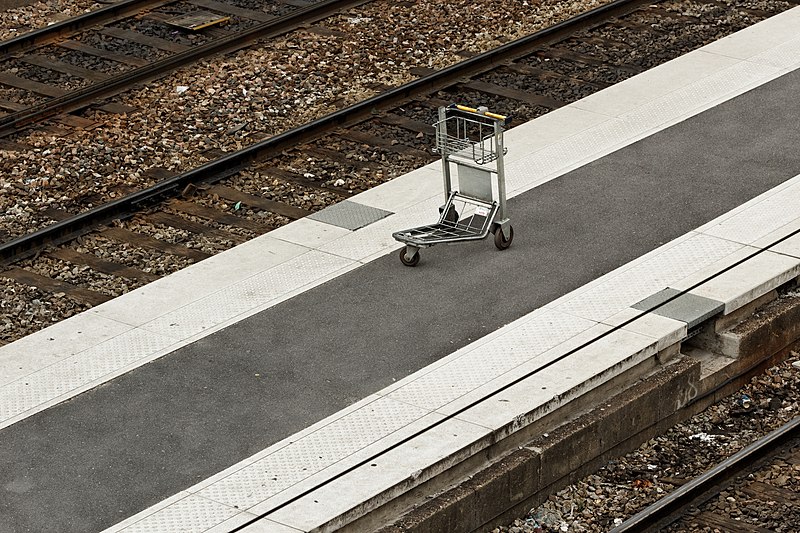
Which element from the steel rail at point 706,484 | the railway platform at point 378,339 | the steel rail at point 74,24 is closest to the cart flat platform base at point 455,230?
the railway platform at point 378,339

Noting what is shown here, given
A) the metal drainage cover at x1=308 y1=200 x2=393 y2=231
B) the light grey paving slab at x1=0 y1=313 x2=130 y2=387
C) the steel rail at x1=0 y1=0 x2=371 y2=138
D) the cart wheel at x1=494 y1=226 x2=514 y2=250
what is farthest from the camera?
the steel rail at x1=0 y1=0 x2=371 y2=138

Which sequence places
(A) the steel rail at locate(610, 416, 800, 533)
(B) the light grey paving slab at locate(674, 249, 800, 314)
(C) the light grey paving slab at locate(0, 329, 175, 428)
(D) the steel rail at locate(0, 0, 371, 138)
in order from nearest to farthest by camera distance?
(A) the steel rail at locate(610, 416, 800, 533)
(C) the light grey paving slab at locate(0, 329, 175, 428)
(B) the light grey paving slab at locate(674, 249, 800, 314)
(D) the steel rail at locate(0, 0, 371, 138)

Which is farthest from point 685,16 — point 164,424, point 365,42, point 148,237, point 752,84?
point 164,424

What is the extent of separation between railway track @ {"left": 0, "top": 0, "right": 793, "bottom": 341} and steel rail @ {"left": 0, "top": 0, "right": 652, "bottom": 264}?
1 cm

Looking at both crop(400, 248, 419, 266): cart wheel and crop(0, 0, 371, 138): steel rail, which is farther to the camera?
crop(0, 0, 371, 138): steel rail

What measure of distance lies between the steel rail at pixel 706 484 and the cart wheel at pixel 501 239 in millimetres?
2700

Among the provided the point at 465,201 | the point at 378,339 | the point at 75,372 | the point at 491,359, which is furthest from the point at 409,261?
the point at 75,372

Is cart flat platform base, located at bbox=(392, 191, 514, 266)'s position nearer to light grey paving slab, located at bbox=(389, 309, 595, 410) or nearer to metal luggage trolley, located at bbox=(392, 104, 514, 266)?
metal luggage trolley, located at bbox=(392, 104, 514, 266)


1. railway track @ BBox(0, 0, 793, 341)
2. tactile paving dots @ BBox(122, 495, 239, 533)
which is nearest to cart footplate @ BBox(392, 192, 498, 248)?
railway track @ BBox(0, 0, 793, 341)

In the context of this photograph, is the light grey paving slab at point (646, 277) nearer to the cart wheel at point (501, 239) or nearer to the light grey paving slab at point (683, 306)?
the light grey paving slab at point (683, 306)

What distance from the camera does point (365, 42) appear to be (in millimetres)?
16984

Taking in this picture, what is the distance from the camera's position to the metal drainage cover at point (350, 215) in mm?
12516

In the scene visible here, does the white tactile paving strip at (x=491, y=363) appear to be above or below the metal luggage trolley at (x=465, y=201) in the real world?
below

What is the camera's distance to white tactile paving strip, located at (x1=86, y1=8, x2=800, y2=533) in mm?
8695
